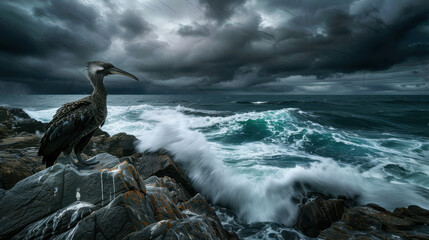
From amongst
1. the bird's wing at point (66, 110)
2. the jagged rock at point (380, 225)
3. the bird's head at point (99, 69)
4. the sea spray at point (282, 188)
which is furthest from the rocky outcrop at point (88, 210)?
the sea spray at point (282, 188)

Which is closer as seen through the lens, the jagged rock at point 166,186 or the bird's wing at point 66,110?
the bird's wing at point 66,110

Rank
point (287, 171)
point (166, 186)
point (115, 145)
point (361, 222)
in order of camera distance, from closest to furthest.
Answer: point (361, 222)
point (166, 186)
point (287, 171)
point (115, 145)

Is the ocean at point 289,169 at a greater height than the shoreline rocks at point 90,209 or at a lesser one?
lesser

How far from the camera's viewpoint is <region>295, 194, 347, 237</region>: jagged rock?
482 cm

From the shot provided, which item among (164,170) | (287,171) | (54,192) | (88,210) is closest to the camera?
(88,210)

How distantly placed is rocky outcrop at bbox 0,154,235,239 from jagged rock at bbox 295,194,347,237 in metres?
3.79

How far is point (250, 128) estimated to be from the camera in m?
16.8

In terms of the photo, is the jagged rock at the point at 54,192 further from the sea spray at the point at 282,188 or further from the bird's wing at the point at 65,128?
the sea spray at the point at 282,188

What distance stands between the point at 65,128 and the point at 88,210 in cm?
172

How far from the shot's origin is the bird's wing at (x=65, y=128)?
3.16 m

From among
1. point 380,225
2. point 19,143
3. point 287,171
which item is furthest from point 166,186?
point 19,143

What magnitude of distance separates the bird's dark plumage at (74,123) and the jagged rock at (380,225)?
5.97 metres

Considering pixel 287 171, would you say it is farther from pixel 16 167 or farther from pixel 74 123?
pixel 16 167

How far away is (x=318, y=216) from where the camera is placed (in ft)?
16.3
